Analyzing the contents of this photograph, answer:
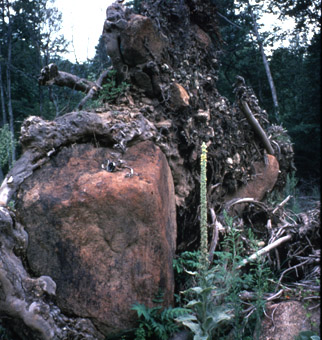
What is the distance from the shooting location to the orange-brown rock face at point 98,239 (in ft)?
11.6

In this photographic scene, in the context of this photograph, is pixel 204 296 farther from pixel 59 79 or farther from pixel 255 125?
pixel 255 125

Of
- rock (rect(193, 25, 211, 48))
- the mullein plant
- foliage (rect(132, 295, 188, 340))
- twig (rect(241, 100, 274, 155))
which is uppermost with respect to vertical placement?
rock (rect(193, 25, 211, 48))

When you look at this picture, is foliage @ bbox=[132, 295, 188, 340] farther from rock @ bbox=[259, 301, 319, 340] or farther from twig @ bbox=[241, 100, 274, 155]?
twig @ bbox=[241, 100, 274, 155]

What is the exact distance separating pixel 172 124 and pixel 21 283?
10.5 ft

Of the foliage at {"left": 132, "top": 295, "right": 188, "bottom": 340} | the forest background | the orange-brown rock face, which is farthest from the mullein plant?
the forest background

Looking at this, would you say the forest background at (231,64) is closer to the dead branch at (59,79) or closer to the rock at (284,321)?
the dead branch at (59,79)

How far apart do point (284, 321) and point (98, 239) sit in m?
2.07

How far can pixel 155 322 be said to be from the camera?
Answer: 3.44 metres

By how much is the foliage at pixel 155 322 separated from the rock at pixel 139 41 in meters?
3.56

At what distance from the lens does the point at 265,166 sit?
7.51m

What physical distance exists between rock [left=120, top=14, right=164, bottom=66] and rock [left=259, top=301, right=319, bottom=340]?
12.9 ft

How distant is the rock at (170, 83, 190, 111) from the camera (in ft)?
18.3

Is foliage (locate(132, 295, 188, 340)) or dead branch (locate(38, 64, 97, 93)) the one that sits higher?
dead branch (locate(38, 64, 97, 93))

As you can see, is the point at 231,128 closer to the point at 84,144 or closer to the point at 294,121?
the point at 84,144
